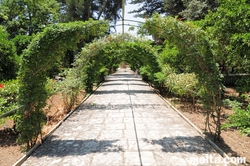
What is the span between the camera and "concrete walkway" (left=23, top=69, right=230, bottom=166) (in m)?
3.95

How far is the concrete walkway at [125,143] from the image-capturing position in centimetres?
395

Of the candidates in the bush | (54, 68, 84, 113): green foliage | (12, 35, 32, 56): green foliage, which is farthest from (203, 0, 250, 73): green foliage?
A: (12, 35, 32, 56): green foliage

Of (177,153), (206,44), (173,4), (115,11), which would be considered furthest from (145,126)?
(115,11)

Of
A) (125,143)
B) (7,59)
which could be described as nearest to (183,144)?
(125,143)

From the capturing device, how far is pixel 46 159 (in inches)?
160

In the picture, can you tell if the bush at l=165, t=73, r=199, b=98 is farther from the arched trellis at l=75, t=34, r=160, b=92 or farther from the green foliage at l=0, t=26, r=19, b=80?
the green foliage at l=0, t=26, r=19, b=80

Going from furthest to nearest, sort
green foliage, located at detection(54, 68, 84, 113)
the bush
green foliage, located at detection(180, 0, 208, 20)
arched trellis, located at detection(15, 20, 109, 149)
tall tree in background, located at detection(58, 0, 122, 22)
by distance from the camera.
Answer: tall tree in background, located at detection(58, 0, 122, 22)
green foliage, located at detection(180, 0, 208, 20)
the bush
green foliage, located at detection(54, 68, 84, 113)
arched trellis, located at detection(15, 20, 109, 149)

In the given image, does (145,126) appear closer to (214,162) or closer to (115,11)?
(214,162)

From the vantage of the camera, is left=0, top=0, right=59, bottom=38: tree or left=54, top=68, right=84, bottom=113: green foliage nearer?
left=54, top=68, right=84, bottom=113: green foliage

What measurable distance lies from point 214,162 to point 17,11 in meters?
19.6

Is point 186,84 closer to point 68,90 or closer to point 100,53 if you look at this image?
point 68,90

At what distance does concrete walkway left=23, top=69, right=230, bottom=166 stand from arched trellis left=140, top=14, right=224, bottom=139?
1.02 m

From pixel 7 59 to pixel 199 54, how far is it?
8.12m

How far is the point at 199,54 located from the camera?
4.79 meters
